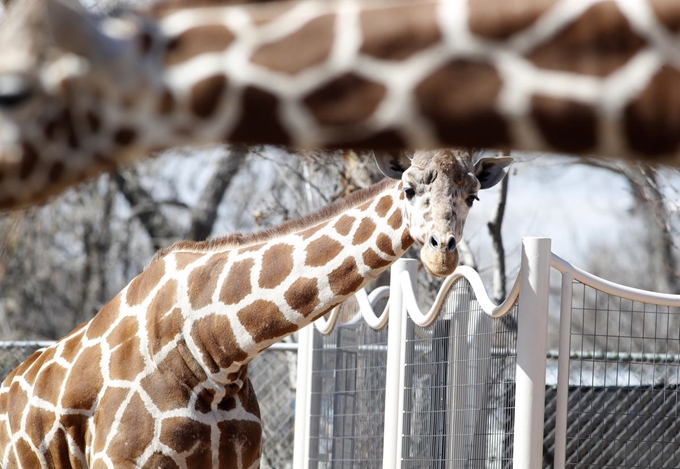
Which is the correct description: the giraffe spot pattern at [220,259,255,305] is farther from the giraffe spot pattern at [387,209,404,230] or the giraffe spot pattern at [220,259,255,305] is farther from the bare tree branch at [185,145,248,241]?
the bare tree branch at [185,145,248,241]

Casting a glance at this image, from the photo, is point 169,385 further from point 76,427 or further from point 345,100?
point 345,100

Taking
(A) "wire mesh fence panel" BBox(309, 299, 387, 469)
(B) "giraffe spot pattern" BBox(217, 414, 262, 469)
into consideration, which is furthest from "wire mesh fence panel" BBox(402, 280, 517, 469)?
(B) "giraffe spot pattern" BBox(217, 414, 262, 469)

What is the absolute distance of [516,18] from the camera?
1.23 m

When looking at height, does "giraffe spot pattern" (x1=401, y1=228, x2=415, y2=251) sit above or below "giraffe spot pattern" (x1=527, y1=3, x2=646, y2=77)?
above

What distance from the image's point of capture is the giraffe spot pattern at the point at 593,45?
122 centimetres

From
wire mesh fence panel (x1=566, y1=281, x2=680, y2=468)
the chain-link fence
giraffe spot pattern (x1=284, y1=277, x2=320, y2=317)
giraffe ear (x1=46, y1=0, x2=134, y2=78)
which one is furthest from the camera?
the chain-link fence

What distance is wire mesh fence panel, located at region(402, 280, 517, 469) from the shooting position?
4.24 metres

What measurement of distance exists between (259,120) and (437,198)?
319 cm

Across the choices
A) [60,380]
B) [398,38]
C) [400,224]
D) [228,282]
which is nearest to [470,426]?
[400,224]

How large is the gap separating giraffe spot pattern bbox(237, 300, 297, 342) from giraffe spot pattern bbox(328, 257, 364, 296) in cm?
30

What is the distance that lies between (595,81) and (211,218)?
1181 centimetres

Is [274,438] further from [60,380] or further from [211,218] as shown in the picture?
[211,218]

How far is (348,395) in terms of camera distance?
580 centimetres

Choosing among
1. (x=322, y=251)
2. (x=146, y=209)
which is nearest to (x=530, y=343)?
(x=322, y=251)
